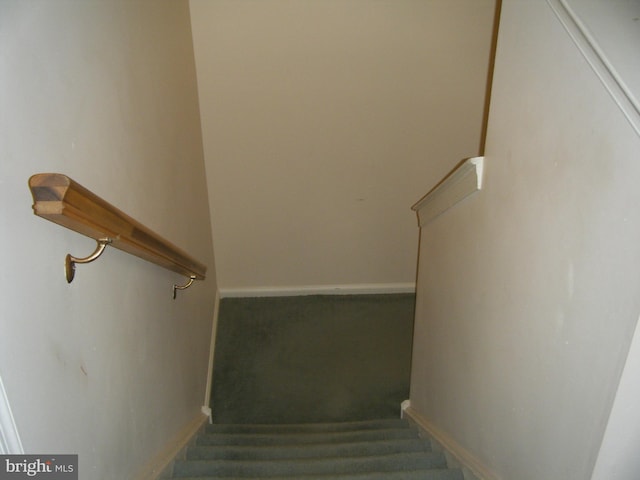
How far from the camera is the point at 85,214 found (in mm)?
934

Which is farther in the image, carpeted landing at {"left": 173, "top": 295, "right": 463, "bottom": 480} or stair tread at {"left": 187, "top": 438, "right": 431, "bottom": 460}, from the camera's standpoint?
stair tread at {"left": 187, "top": 438, "right": 431, "bottom": 460}

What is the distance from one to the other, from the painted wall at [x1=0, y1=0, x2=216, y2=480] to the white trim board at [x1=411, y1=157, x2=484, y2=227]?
115 centimetres

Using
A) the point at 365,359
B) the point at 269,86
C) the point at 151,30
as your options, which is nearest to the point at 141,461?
the point at 151,30

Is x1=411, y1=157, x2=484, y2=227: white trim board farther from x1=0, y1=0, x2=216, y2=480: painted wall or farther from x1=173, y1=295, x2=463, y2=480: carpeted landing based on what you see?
x1=0, y1=0, x2=216, y2=480: painted wall

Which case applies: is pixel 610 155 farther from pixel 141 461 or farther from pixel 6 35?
pixel 141 461

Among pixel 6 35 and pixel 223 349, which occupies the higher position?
pixel 6 35

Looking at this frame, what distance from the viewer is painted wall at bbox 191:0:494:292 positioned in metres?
2.86

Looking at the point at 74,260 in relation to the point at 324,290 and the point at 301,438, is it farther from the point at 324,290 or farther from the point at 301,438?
the point at 324,290

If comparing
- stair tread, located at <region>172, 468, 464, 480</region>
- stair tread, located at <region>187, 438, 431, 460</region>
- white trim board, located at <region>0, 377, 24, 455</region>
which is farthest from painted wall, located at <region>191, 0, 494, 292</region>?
white trim board, located at <region>0, 377, 24, 455</region>

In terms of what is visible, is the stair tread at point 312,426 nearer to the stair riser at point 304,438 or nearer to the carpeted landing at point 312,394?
the carpeted landing at point 312,394

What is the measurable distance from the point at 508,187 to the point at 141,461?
1.46 meters

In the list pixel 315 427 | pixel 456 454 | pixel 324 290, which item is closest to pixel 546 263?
pixel 456 454

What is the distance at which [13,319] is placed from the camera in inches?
32.1

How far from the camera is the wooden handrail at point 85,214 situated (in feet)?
2.74
